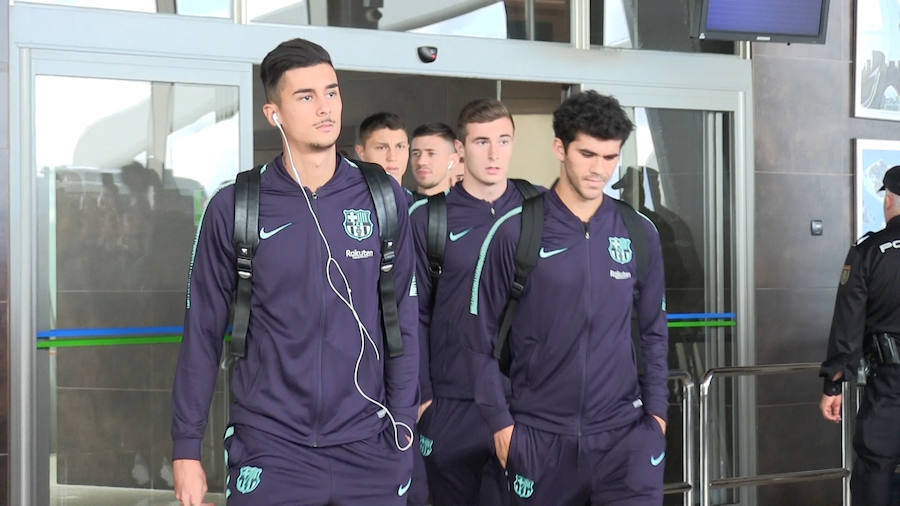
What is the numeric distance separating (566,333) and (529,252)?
0.29 metres

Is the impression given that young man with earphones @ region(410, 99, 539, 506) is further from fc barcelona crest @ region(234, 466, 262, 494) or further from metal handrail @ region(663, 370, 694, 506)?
fc barcelona crest @ region(234, 466, 262, 494)

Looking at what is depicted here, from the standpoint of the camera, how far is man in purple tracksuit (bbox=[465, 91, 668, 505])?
161 inches

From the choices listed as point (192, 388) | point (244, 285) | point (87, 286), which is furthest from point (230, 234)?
point (87, 286)

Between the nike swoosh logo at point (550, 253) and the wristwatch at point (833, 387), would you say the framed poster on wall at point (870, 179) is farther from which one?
the nike swoosh logo at point (550, 253)

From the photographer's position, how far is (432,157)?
6.02 meters

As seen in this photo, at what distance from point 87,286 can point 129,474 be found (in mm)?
975

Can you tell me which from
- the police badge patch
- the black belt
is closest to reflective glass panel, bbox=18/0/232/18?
the police badge patch

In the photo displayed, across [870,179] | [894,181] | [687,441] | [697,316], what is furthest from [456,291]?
[870,179]

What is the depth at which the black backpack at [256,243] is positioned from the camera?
3.39 m

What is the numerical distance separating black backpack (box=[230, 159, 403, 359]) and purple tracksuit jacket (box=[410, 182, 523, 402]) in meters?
1.61

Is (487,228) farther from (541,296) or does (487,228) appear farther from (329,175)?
(329,175)

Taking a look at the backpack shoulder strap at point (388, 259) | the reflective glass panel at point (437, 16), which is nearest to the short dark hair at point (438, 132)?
the reflective glass panel at point (437, 16)

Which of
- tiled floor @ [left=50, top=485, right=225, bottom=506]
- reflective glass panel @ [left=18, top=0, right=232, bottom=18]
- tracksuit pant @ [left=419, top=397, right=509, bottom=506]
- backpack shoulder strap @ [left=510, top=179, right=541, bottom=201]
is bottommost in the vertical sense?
tiled floor @ [left=50, top=485, right=225, bottom=506]

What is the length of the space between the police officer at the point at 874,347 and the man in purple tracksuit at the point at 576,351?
2.14 m
